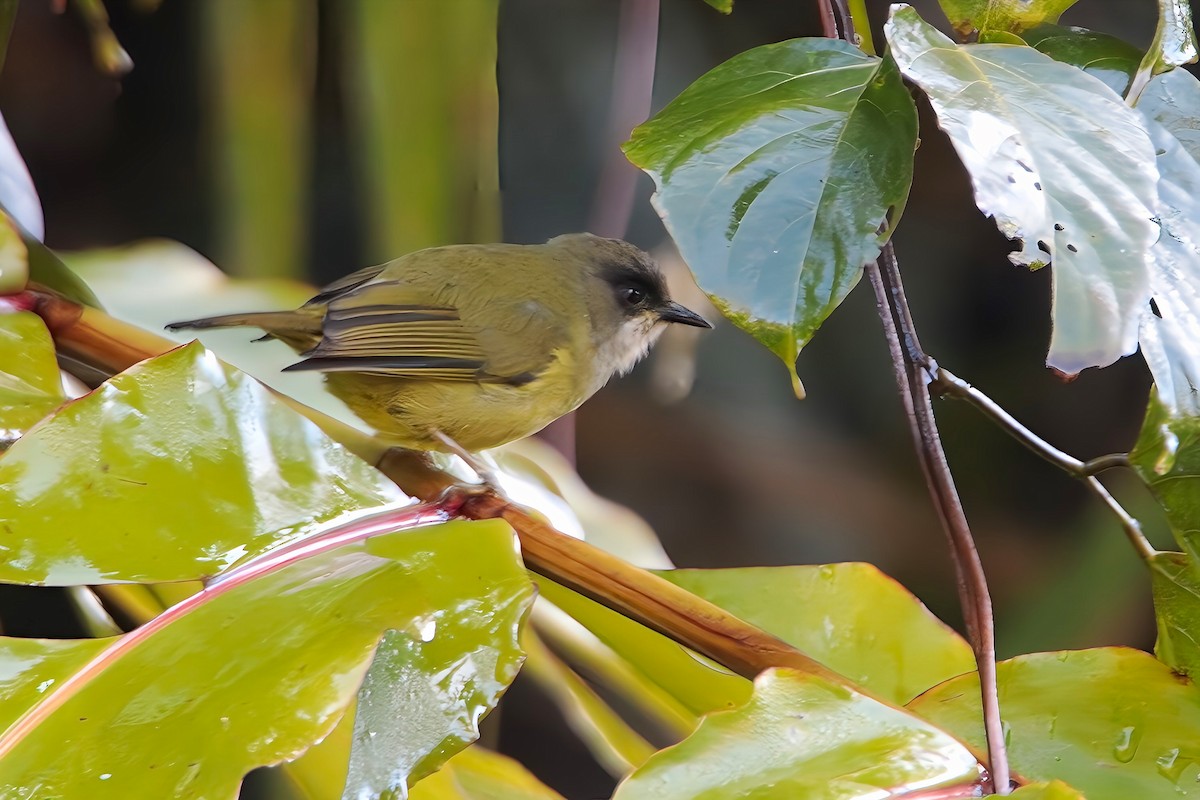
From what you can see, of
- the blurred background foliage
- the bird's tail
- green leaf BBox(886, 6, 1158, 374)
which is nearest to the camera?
green leaf BBox(886, 6, 1158, 374)

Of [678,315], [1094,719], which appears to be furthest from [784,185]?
[678,315]

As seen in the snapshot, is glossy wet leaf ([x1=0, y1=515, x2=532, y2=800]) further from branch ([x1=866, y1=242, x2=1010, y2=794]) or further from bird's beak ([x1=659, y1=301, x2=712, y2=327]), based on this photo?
bird's beak ([x1=659, y1=301, x2=712, y2=327])

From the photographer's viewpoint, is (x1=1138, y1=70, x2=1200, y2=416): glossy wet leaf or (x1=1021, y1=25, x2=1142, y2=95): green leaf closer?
(x1=1138, y1=70, x2=1200, y2=416): glossy wet leaf

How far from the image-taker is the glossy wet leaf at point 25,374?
92 centimetres

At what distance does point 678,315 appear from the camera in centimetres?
172

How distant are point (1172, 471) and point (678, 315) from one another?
101cm

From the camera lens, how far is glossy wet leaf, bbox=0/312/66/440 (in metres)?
0.92

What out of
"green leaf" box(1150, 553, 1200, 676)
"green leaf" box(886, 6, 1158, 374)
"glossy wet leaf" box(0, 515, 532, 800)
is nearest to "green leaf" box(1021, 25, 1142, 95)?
"green leaf" box(886, 6, 1158, 374)

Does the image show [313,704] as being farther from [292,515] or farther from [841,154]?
[841,154]

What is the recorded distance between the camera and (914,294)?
2.52 meters

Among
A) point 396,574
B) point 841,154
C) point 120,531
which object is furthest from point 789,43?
point 120,531

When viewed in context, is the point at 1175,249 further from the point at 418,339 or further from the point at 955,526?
the point at 418,339

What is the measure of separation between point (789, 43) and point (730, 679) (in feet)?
1.94

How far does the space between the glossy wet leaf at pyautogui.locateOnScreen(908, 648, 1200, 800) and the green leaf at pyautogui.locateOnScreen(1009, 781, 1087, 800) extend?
0.18m
